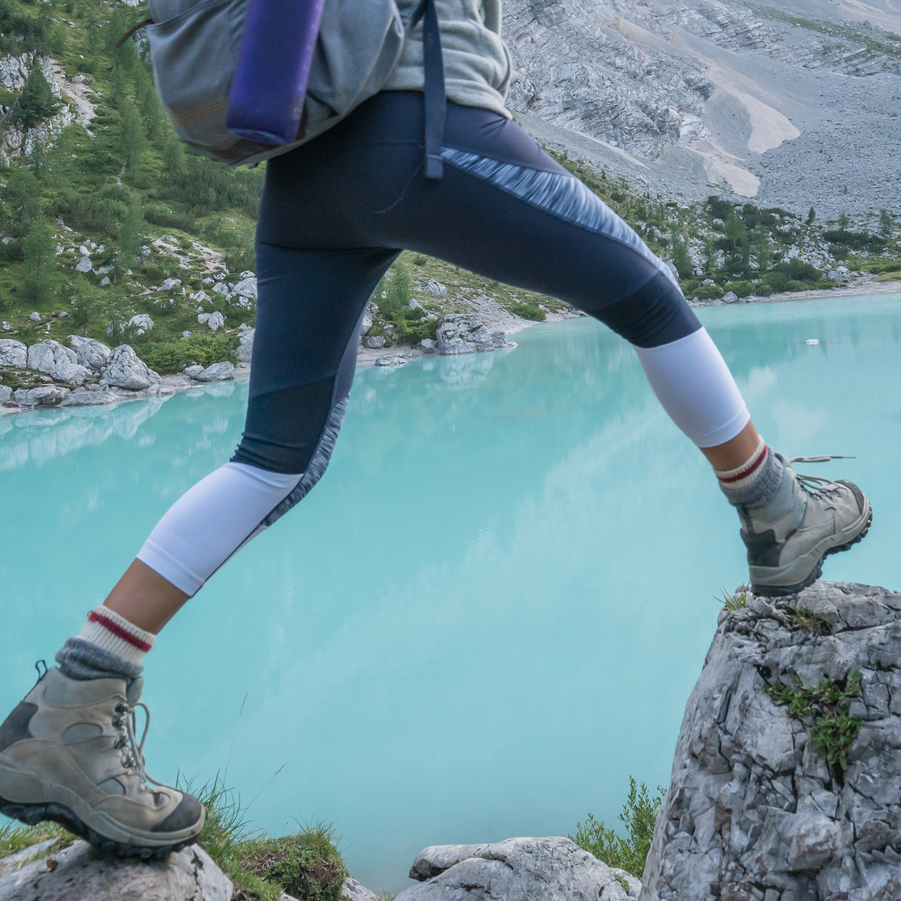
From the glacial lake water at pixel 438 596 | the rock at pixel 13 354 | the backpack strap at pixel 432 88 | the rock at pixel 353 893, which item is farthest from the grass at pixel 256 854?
the rock at pixel 13 354

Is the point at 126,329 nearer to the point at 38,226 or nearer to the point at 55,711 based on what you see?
the point at 38,226

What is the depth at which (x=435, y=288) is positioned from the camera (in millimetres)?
26047

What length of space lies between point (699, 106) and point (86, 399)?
70.3 m

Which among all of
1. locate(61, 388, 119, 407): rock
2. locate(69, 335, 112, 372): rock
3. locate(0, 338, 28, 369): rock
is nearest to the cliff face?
locate(69, 335, 112, 372): rock

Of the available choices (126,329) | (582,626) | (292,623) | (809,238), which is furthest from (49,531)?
(809,238)

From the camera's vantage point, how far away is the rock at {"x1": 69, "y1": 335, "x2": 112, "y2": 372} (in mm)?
15891

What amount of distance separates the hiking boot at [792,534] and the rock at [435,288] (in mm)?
25310

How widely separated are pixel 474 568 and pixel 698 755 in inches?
177

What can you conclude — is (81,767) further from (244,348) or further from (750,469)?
(244,348)

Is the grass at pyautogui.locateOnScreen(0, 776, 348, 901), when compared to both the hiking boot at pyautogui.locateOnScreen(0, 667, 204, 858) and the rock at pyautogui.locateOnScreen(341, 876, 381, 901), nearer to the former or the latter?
the rock at pyautogui.locateOnScreen(341, 876, 381, 901)

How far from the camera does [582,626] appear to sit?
451cm

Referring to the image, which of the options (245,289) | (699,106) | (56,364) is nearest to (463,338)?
(245,289)

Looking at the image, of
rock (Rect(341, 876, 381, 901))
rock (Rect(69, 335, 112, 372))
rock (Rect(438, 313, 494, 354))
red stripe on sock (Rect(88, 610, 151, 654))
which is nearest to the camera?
red stripe on sock (Rect(88, 610, 151, 654))

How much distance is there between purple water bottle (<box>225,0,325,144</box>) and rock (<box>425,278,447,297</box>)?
25508mm
